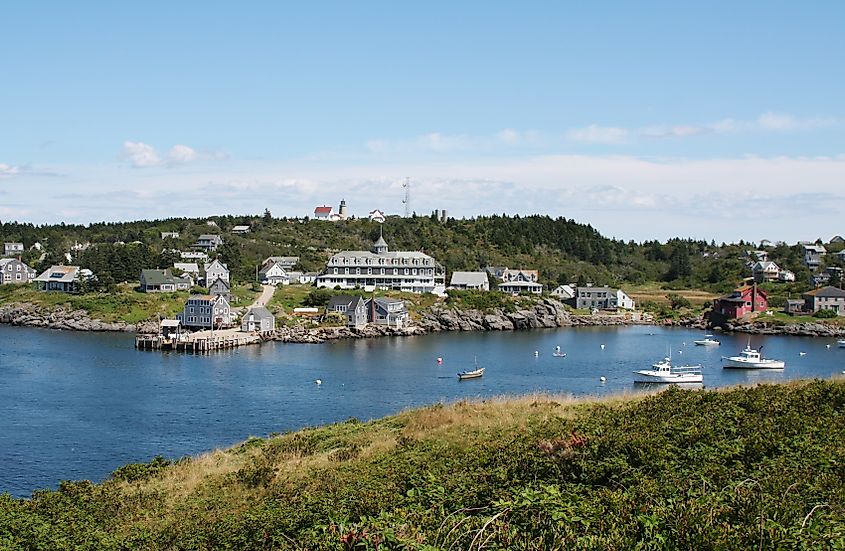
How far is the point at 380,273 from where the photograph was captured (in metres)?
76.2

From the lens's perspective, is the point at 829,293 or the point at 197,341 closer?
the point at 197,341

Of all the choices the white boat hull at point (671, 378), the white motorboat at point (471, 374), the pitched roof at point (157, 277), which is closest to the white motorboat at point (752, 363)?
the white boat hull at point (671, 378)

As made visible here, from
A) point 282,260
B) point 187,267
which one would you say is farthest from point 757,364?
point 187,267

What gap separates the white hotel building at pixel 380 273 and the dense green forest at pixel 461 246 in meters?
6.99

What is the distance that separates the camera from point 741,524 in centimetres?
773

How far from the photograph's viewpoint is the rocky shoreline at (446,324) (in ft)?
199

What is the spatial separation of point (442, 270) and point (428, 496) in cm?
7130

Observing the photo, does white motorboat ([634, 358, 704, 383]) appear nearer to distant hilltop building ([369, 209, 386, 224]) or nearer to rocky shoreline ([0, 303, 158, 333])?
rocky shoreline ([0, 303, 158, 333])

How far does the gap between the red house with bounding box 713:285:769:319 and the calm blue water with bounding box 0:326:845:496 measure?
221 inches

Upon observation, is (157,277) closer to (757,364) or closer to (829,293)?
(757,364)

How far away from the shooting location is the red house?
6938 cm

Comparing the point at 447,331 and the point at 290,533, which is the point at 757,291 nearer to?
the point at 447,331

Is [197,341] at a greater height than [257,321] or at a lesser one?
lesser

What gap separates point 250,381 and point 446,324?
27.4 m
